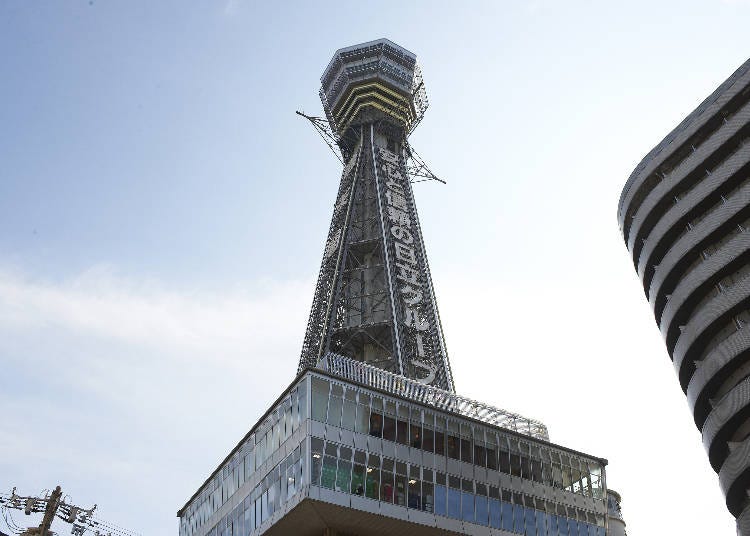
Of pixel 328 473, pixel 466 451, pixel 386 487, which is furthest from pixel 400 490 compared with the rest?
pixel 466 451

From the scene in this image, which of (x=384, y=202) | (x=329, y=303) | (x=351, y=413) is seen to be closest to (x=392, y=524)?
(x=351, y=413)

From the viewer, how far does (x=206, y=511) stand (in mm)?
69500

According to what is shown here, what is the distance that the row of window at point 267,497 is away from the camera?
57906 mm

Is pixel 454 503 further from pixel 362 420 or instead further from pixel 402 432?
pixel 362 420

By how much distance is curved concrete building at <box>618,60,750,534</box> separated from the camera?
74.0 metres

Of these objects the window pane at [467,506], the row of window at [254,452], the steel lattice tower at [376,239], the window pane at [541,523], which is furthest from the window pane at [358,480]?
the steel lattice tower at [376,239]

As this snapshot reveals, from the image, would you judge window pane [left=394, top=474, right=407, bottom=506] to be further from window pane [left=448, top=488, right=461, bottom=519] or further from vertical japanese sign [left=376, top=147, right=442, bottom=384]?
vertical japanese sign [left=376, top=147, right=442, bottom=384]

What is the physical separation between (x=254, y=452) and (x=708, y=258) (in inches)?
1641

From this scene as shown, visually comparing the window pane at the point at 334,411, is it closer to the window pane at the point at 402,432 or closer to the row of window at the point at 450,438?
the row of window at the point at 450,438

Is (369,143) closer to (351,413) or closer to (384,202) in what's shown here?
(384,202)

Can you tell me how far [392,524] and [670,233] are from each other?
41.2 m

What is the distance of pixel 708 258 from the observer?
80.0 meters

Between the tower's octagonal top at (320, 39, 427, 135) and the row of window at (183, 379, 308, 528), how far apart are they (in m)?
78.3

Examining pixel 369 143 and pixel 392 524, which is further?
pixel 369 143
